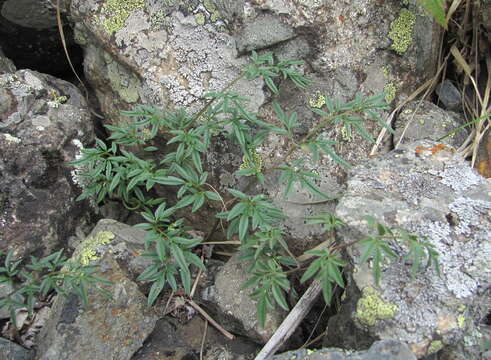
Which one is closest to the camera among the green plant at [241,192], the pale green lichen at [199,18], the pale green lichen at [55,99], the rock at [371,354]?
the rock at [371,354]

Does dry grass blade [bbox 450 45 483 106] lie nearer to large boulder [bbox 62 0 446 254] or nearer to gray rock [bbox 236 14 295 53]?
large boulder [bbox 62 0 446 254]

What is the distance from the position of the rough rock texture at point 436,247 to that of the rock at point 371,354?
136mm

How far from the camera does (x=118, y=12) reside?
10.1 ft

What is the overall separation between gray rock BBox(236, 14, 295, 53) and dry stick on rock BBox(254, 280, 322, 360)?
4.45 feet

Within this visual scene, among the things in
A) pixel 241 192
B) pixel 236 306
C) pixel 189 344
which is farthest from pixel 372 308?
pixel 189 344

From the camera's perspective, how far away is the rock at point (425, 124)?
3139mm

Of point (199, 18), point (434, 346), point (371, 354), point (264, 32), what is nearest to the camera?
point (371, 354)

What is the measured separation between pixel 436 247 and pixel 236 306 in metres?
1.01

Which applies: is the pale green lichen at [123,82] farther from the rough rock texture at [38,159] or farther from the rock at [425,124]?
the rock at [425,124]

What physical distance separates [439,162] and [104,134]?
7.24ft

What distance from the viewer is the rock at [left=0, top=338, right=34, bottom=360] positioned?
2.41 metres

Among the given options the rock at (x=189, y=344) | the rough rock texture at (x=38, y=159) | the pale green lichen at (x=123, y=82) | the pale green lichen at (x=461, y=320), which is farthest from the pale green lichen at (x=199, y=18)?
the pale green lichen at (x=461, y=320)

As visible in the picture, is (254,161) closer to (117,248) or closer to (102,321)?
(117,248)

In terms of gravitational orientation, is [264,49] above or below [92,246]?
above
